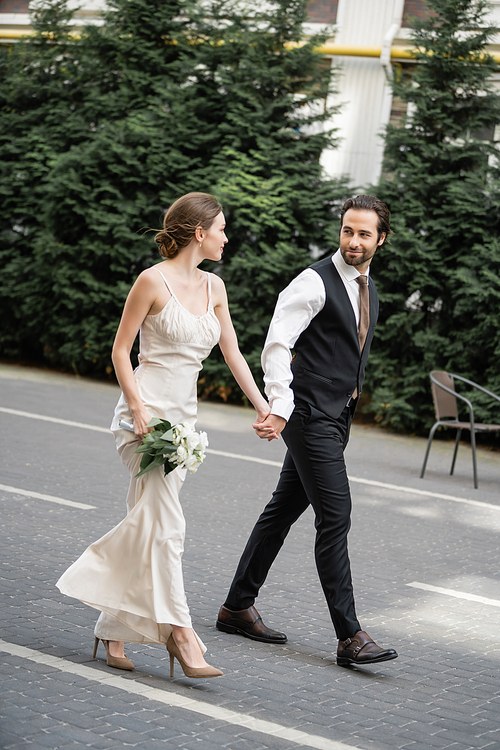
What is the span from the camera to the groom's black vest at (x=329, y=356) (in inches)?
172

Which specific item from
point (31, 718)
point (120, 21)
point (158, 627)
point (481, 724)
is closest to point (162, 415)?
point (158, 627)

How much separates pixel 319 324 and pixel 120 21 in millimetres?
12820

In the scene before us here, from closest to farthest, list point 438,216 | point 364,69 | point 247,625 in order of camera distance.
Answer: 1. point 247,625
2. point 438,216
3. point 364,69

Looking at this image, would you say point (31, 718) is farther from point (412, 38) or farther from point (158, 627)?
point (412, 38)

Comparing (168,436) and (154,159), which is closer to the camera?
(168,436)

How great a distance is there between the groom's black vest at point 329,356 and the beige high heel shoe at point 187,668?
1.26 m

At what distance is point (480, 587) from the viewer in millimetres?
5906

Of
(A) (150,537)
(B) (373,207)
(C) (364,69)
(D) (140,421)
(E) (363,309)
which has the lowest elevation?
(A) (150,537)

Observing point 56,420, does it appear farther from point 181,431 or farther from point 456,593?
point 181,431

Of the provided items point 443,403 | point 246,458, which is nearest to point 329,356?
point 246,458

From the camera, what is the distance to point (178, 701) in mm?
3641

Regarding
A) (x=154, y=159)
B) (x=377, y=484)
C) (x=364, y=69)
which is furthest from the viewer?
(x=364, y=69)

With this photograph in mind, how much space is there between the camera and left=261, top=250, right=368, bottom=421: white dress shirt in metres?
4.15

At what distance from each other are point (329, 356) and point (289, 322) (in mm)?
260
